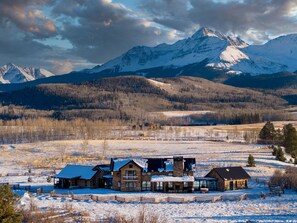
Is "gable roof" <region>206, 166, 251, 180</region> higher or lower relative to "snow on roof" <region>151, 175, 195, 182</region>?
higher

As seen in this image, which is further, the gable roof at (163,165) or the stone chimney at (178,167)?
the gable roof at (163,165)

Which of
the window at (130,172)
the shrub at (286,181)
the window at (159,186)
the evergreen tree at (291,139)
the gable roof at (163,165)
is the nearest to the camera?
the shrub at (286,181)

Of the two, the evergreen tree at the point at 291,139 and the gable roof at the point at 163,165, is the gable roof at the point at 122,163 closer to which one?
the gable roof at the point at 163,165

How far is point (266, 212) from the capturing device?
41312 mm

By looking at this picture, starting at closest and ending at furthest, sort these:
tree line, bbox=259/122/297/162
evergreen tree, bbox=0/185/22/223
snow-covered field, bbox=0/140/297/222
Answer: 1. evergreen tree, bbox=0/185/22/223
2. snow-covered field, bbox=0/140/297/222
3. tree line, bbox=259/122/297/162

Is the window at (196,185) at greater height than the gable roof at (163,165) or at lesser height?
lesser

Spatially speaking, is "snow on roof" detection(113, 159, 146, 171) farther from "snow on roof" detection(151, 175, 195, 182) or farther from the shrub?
the shrub

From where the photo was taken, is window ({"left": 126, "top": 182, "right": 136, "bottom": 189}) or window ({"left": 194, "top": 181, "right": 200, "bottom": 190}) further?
window ({"left": 194, "top": 181, "right": 200, "bottom": 190})

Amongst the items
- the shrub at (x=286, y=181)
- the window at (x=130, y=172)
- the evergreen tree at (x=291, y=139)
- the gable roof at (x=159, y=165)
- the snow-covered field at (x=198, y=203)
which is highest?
the evergreen tree at (x=291, y=139)

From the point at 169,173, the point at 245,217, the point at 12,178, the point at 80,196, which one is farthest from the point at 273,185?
the point at 12,178

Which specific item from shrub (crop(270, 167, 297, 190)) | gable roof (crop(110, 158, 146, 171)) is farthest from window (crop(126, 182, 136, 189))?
shrub (crop(270, 167, 297, 190))

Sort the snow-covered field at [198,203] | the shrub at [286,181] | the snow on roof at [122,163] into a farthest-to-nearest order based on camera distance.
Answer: the snow on roof at [122,163] < the shrub at [286,181] < the snow-covered field at [198,203]

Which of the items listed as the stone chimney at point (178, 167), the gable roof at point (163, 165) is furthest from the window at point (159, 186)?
the stone chimney at point (178, 167)

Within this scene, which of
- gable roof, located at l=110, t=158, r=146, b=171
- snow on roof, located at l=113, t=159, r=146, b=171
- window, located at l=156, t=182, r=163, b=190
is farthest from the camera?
snow on roof, located at l=113, t=159, r=146, b=171
